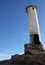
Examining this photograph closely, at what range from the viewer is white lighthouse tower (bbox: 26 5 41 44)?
26.0 m

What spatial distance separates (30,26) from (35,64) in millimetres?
11272

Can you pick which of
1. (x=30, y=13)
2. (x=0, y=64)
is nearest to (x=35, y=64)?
(x=0, y=64)

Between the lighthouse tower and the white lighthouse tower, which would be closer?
the lighthouse tower

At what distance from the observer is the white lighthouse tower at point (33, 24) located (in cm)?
2602

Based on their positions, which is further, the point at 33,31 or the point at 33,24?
the point at 33,24

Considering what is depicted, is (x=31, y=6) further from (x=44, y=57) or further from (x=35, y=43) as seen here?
(x=44, y=57)

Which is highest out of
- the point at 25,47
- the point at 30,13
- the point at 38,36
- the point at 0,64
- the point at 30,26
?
the point at 30,13

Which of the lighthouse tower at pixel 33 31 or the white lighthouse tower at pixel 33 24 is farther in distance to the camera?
the white lighthouse tower at pixel 33 24

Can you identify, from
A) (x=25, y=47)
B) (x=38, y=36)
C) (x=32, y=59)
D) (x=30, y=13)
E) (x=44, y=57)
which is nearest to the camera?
(x=44, y=57)

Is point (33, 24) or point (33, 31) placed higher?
point (33, 24)

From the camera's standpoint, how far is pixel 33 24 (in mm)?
27172

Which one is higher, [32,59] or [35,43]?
[35,43]

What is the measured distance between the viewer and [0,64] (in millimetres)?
20766

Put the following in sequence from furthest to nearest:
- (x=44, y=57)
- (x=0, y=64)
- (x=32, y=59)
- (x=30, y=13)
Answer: (x=30, y=13), (x=0, y=64), (x=32, y=59), (x=44, y=57)
